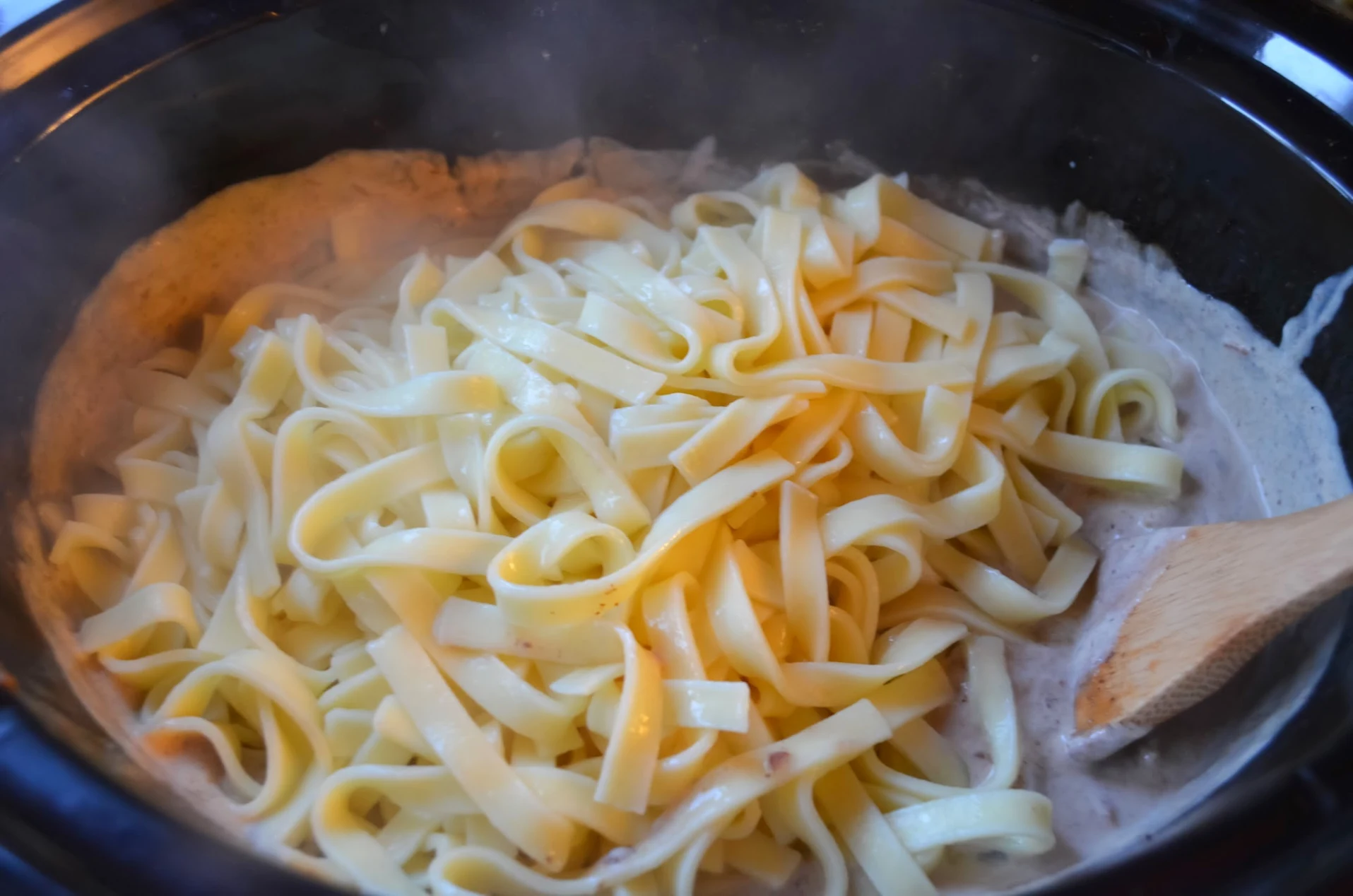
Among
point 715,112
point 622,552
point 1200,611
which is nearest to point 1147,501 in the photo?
point 1200,611

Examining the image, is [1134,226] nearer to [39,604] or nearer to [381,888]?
[381,888]

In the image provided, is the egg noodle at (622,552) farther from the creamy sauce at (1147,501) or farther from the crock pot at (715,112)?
the crock pot at (715,112)

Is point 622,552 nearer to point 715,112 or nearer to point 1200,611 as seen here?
point 1200,611

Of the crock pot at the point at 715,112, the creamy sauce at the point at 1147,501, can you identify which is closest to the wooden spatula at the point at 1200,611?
the creamy sauce at the point at 1147,501

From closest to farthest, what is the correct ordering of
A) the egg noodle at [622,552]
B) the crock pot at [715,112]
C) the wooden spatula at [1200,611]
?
the wooden spatula at [1200,611] < the egg noodle at [622,552] < the crock pot at [715,112]

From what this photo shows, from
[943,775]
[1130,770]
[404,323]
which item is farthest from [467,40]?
[1130,770]

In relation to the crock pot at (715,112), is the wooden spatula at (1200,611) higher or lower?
lower

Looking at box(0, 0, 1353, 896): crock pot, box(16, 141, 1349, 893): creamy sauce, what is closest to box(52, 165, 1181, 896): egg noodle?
box(16, 141, 1349, 893): creamy sauce

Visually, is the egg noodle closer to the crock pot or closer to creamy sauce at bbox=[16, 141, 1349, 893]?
creamy sauce at bbox=[16, 141, 1349, 893]
